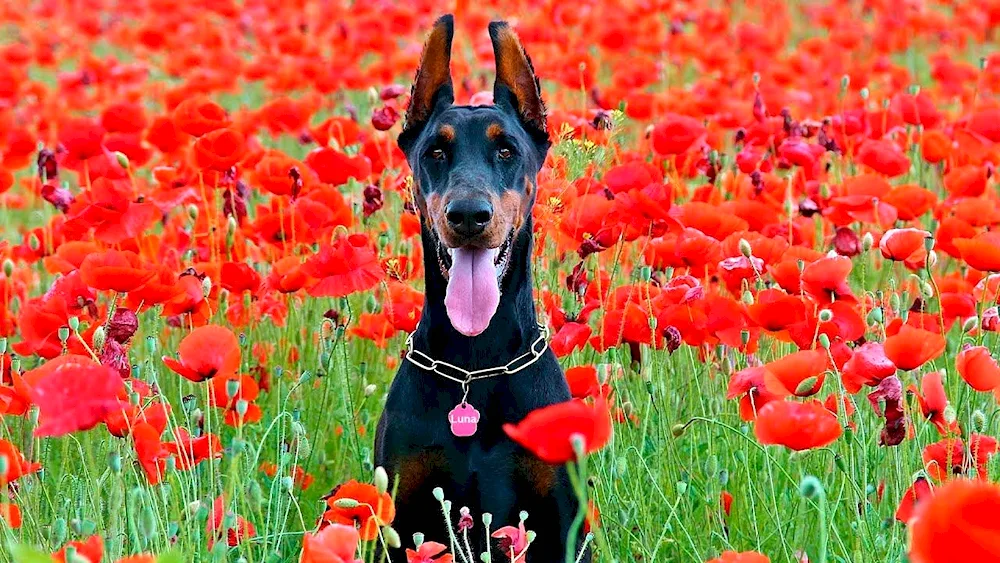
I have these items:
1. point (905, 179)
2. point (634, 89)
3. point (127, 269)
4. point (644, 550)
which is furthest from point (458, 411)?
point (905, 179)

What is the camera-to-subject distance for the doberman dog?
333 centimetres

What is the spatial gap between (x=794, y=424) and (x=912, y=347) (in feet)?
1.36

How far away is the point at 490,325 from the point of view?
3.49 meters

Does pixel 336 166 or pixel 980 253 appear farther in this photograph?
pixel 336 166

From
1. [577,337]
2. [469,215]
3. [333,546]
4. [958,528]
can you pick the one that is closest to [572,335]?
[577,337]

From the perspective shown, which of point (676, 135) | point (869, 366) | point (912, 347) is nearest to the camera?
point (912, 347)

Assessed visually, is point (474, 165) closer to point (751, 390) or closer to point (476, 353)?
point (476, 353)

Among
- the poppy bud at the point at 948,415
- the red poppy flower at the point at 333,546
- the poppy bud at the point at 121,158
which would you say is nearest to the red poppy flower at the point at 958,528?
the red poppy flower at the point at 333,546

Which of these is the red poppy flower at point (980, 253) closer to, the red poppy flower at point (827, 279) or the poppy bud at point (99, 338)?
the red poppy flower at point (827, 279)

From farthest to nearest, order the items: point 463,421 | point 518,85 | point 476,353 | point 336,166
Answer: point 336,166, point 518,85, point 476,353, point 463,421

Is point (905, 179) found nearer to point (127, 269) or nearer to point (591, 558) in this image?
point (591, 558)

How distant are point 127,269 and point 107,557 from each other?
617 mm

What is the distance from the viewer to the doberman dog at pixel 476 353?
3334 mm

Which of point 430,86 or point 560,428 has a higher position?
point 430,86
